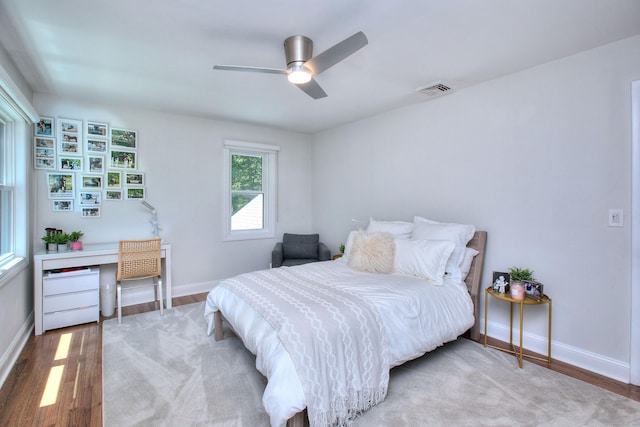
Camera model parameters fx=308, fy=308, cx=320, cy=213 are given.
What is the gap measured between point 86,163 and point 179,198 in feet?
3.35

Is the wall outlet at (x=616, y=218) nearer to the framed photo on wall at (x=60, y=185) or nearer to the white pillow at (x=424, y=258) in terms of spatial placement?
the white pillow at (x=424, y=258)

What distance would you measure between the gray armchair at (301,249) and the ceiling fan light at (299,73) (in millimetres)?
2518

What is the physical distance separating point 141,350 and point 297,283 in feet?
4.64

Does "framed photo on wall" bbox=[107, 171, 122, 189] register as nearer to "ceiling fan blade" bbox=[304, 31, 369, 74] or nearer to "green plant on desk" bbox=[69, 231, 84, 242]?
"green plant on desk" bbox=[69, 231, 84, 242]

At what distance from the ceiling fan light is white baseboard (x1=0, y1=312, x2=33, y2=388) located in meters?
2.81

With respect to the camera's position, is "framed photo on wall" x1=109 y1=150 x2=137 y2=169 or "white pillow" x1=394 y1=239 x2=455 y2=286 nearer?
"white pillow" x1=394 y1=239 x2=455 y2=286

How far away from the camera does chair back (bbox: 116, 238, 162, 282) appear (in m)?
3.10

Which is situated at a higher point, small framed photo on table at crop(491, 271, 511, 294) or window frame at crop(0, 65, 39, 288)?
window frame at crop(0, 65, 39, 288)

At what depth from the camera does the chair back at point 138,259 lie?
310 cm

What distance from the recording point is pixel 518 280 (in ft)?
7.88

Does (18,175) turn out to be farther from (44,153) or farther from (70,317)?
(70,317)

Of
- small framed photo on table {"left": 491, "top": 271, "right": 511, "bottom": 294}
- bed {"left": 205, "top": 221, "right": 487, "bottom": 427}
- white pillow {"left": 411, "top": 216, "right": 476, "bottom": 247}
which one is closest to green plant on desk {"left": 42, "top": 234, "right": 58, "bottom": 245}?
bed {"left": 205, "top": 221, "right": 487, "bottom": 427}

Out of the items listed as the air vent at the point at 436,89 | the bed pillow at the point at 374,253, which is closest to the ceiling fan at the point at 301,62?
the air vent at the point at 436,89

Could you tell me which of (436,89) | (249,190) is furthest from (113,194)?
(436,89)
